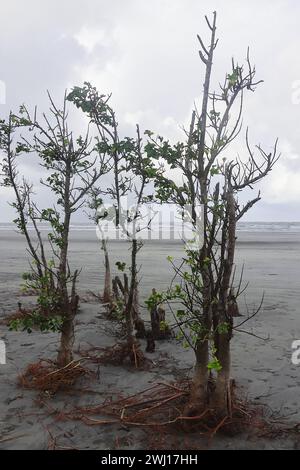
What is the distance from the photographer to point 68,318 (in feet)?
21.8

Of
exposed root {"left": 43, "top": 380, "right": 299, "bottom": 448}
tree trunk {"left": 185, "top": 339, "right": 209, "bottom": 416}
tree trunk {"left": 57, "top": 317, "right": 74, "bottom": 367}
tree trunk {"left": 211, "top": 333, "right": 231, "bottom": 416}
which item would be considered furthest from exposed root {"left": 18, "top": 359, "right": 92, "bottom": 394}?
tree trunk {"left": 211, "top": 333, "right": 231, "bottom": 416}

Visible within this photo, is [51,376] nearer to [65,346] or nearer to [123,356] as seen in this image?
[65,346]

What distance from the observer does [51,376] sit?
6312mm

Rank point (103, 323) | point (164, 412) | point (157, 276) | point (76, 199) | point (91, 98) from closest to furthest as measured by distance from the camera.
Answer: point (164, 412)
point (91, 98)
point (76, 199)
point (103, 323)
point (157, 276)

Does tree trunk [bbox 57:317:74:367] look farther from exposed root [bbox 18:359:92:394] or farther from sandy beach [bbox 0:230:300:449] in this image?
sandy beach [bbox 0:230:300:449]

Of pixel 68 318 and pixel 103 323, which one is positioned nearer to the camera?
pixel 68 318

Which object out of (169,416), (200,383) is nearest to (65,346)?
(169,416)

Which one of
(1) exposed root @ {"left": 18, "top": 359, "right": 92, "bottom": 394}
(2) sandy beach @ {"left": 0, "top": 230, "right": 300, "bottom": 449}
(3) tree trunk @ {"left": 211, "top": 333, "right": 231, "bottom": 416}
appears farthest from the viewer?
(1) exposed root @ {"left": 18, "top": 359, "right": 92, "bottom": 394}

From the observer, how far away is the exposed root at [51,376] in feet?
20.3

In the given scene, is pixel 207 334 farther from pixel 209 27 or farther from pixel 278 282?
pixel 278 282

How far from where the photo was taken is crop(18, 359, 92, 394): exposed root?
20.3ft
